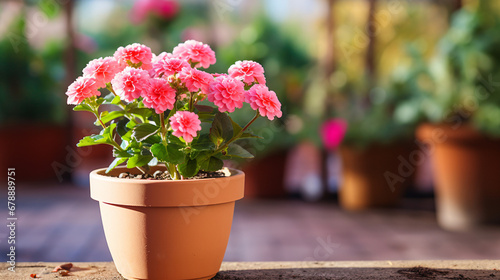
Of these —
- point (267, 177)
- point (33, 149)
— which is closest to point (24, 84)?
point (33, 149)

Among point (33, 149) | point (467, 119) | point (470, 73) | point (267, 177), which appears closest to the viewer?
point (470, 73)

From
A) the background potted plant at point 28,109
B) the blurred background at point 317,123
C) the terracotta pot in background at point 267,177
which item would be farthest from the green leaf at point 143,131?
the background potted plant at point 28,109

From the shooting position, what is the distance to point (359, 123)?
339 cm

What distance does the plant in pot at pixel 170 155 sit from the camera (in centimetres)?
110

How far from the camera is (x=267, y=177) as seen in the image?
3793 mm

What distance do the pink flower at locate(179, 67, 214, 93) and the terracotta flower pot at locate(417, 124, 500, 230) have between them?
6.62ft

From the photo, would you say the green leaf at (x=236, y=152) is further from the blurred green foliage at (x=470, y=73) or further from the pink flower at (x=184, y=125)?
the blurred green foliage at (x=470, y=73)

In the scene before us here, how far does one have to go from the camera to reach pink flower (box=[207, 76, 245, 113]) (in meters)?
1.11

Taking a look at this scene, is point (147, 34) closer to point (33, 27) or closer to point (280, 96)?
point (33, 27)

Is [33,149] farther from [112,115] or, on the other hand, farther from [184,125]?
[184,125]

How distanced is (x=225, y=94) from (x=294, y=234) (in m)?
1.88

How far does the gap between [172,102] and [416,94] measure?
236 cm

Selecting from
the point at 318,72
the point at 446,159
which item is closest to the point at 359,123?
the point at 446,159

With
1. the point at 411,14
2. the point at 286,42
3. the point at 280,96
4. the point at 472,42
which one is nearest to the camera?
the point at 472,42
